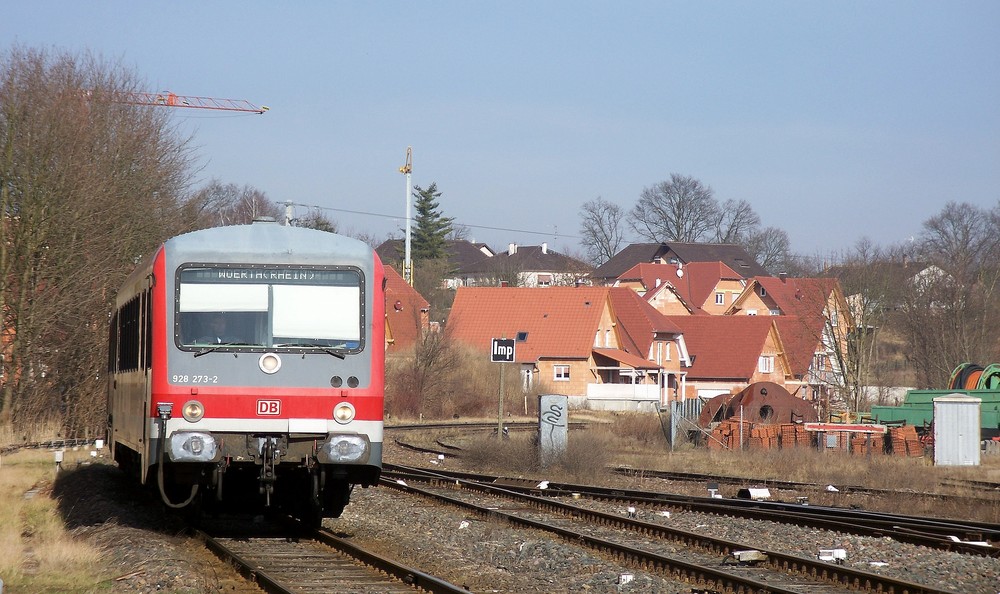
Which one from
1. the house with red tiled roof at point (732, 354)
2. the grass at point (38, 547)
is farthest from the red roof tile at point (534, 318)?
the grass at point (38, 547)

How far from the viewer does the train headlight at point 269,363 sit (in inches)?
452

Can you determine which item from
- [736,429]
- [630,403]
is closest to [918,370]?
[630,403]

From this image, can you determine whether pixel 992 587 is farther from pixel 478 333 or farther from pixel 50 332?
pixel 478 333

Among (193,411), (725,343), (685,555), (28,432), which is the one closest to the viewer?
(193,411)

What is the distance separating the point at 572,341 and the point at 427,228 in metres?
49.9

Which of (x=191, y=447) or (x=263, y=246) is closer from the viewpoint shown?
(x=191, y=447)

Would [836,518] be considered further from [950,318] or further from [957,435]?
[950,318]

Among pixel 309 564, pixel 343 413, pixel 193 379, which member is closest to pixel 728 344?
pixel 343 413

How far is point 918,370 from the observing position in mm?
60094

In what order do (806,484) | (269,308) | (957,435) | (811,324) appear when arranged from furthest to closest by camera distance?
(811,324) < (957,435) < (806,484) < (269,308)

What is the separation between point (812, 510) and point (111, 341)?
10.8m

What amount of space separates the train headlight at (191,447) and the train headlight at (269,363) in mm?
851

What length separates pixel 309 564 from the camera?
427 inches

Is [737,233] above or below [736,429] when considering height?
above
